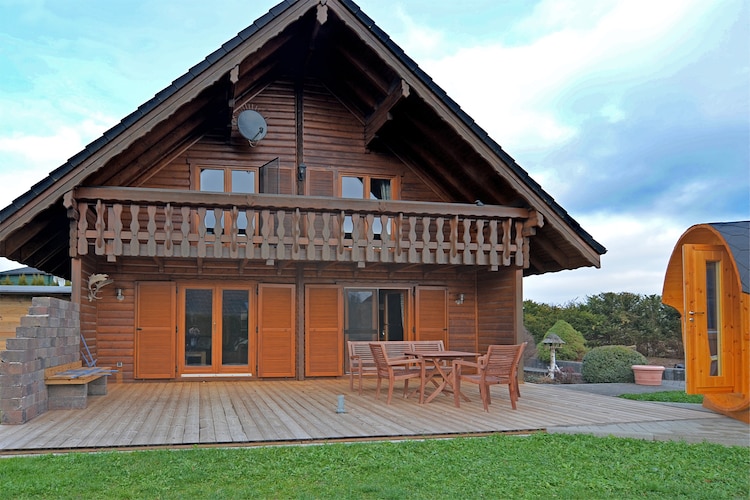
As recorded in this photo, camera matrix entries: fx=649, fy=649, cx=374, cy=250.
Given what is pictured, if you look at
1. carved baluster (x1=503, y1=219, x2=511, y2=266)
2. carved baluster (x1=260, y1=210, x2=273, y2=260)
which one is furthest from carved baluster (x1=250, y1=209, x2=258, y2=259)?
carved baluster (x1=503, y1=219, x2=511, y2=266)

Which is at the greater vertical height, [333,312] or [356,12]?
[356,12]

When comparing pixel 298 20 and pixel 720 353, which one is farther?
pixel 298 20

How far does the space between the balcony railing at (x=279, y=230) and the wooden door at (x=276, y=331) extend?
1.78 m

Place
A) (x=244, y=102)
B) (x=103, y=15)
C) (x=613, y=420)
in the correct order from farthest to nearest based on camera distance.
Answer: (x=103, y=15)
(x=244, y=102)
(x=613, y=420)

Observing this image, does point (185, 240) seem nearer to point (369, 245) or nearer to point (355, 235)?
point (355, 235)

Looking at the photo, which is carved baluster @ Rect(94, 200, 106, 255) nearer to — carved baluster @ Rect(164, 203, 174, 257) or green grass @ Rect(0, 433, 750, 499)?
carved baluster @ Rect(164, 203, 174, 257)

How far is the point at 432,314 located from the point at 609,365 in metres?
4.33

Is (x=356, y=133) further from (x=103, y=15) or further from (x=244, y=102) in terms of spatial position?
(x=103, y=15)

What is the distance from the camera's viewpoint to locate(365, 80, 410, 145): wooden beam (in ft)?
33.4

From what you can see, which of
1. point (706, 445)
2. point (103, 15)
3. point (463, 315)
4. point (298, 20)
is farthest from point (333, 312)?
point (103, 15)

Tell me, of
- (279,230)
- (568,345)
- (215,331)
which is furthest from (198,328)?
(568,345)

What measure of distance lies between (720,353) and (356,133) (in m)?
7.48

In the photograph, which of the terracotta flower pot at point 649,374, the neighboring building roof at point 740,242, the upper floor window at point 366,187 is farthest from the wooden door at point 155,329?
the terracotta flower pot at point 649,374

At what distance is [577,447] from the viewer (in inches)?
244
